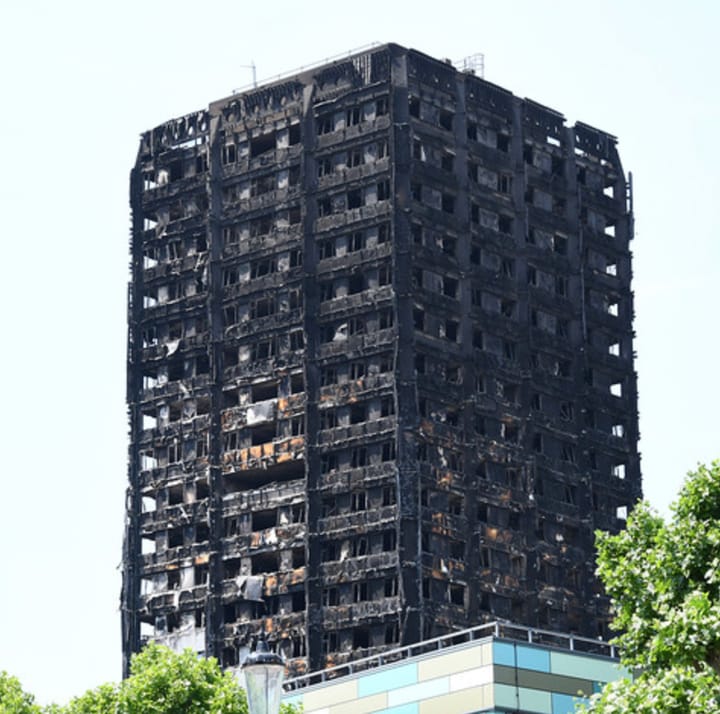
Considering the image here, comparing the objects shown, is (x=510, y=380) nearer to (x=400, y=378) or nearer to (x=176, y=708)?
(x=400, y=378)

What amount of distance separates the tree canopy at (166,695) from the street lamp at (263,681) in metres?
49.4

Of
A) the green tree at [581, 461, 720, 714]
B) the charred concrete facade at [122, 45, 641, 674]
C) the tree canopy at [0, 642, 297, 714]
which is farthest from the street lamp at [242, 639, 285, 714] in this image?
the charred concrete facade at [122, 45, 641, 674]

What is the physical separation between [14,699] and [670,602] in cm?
4380

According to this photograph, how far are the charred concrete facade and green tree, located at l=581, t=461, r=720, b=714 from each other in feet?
323

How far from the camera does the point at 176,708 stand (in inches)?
4028

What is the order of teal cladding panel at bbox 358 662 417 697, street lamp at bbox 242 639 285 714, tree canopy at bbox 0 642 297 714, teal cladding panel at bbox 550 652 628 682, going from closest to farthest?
street lamp at bbox 242 639 285 714 → tree canopy at bbox 0 642 297 714 → teal cladding panel at bbox 550 652 628 682 → teal cladding panel at bbox 358 662 417 697

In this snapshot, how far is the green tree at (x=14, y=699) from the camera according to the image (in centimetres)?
10506

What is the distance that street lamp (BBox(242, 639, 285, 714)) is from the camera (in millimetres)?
51094

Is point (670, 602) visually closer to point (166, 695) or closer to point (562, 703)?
point (166, 695)

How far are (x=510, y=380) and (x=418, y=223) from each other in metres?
15.6

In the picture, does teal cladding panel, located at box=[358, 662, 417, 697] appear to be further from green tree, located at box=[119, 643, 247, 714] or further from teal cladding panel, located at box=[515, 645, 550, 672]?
green tree, located at box=[119, 643, 247, 714]

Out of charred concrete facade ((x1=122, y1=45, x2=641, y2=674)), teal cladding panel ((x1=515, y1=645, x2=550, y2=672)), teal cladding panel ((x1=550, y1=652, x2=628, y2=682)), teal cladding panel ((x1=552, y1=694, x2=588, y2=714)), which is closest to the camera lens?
teal cladding panel ((x1=515, y1=645, x2=550, y2=672))

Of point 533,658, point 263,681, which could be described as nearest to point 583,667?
point 533,658

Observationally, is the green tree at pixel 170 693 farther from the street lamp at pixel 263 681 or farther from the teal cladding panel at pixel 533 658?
the street lamp at pixel 263 681
